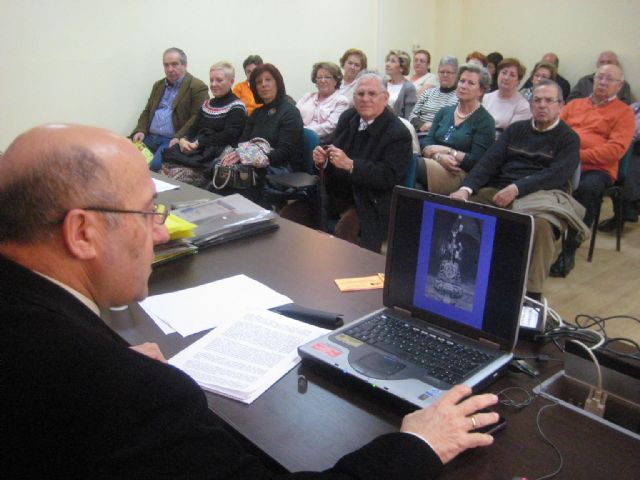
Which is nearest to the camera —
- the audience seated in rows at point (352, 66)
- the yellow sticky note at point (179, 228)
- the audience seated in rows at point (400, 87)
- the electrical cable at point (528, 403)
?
the electrical cable at point (528, 403)

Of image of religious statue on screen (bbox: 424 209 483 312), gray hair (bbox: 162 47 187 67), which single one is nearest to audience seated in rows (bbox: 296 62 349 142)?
gray hair (bbox: 162 47 187 67)

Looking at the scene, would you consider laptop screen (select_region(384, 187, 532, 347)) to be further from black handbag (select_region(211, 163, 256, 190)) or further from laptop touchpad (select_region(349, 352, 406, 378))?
black handbag (select_region(211, 163, 256, 190))

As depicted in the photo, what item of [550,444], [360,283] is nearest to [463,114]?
[360,283]

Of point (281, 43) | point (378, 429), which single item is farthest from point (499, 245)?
point (281, 43)

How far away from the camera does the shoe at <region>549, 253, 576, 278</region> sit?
3.27 m

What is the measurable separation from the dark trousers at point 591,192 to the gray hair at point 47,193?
3.26 m

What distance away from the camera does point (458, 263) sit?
1104 mm

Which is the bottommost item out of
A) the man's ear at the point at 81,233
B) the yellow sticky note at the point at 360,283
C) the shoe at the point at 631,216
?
the shoe at the point at 631,216

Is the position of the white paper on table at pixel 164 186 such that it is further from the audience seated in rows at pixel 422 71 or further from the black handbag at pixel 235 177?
the audience seated in rows at pixel 422 71

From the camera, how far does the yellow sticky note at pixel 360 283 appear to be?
1.45 m

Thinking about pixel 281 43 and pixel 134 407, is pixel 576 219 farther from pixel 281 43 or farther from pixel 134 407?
pixel 281 43

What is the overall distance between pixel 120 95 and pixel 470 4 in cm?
437

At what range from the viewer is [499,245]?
3.39 feet

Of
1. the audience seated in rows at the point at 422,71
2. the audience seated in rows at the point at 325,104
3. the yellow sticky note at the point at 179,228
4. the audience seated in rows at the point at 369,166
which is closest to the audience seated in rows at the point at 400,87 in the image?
the audience seated in rows at the point at 422,71
